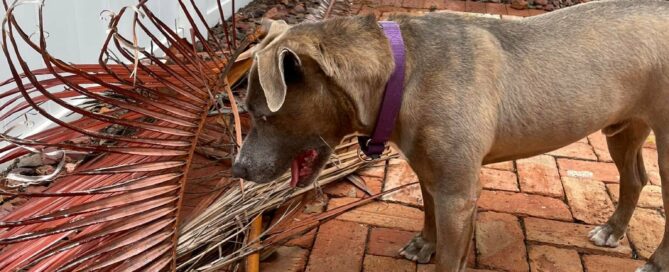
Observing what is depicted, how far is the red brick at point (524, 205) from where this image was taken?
3.88 metres

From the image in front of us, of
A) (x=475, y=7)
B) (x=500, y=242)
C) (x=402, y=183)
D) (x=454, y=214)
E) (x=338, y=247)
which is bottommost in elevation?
(x=475, y=7)

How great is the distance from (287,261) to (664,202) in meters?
1.87

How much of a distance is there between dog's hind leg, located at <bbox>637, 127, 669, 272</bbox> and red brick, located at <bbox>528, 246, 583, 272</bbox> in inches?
12.2

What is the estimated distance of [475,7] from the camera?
764 cm

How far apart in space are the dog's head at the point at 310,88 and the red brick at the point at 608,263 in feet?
5.25

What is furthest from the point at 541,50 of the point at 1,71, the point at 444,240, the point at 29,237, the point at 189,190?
the point at 1,71

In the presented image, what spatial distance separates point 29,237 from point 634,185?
2.87 meters

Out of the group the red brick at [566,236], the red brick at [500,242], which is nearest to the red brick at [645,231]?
the red brick at [566,236]

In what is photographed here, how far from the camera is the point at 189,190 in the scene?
11.0ft

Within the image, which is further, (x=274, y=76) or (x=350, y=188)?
(x=350, y=188)

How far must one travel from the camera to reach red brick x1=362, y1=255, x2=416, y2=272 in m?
3.40

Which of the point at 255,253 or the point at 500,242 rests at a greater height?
the point at 255,253

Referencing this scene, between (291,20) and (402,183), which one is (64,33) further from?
(291,20)

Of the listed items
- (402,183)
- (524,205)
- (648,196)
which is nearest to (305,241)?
(402,183)
